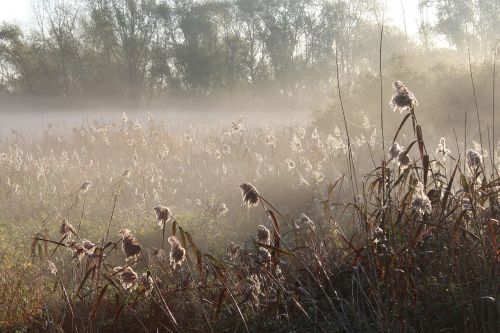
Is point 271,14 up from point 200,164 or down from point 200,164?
up

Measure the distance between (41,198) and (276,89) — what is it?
29.2 meters

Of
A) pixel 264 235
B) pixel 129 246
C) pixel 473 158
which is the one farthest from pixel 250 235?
pixel 473 158

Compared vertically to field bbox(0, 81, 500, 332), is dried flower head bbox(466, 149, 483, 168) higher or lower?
higher

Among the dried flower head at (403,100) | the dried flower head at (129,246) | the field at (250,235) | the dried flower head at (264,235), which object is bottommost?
the field at (250,235)

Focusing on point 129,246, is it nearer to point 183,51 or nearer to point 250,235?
point 250,235

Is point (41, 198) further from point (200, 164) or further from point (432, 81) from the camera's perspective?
point (432, 81)

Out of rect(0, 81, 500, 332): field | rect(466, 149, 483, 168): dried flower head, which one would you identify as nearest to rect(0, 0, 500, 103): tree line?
rect(0, 81, 500, 332): field

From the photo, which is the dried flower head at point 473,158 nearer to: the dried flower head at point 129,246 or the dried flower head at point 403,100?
the dried flower head at point 403,100

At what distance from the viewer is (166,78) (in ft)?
118

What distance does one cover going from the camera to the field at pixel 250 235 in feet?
8.36

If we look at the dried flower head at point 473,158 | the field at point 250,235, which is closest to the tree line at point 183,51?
the field at point 250,235

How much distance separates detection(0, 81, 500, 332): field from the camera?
2547 millimetres

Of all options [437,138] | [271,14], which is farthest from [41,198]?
[271,14]

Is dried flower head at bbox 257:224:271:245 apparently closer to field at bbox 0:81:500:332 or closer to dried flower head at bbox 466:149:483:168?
field at bbox 0:81:500:332
